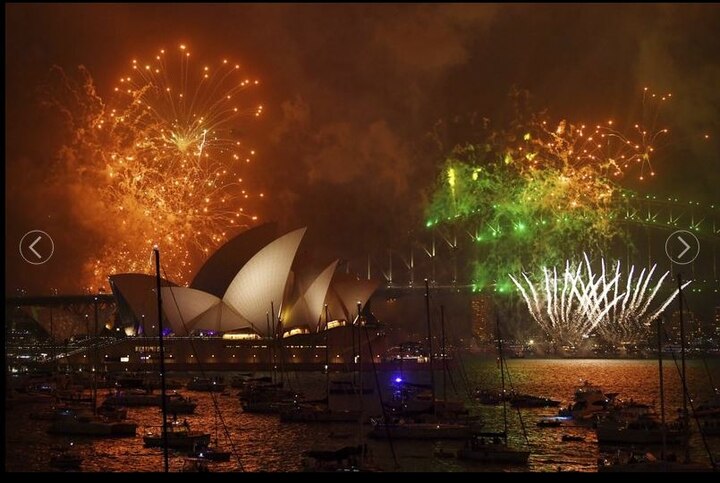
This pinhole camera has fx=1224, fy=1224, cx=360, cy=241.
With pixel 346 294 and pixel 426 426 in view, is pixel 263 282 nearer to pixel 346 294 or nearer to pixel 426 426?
pixel 346 294

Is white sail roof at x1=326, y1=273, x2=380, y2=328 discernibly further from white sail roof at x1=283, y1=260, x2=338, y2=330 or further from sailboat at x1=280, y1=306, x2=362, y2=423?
sailboat at x1=280, y1=306, x2=362, y2=423

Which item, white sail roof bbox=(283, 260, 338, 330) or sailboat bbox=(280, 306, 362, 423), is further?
white sail roof bbox=(283, 260, 338, 330)

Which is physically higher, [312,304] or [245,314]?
[312,304]

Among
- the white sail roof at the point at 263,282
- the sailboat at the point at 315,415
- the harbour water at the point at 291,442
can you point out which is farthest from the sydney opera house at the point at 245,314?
the sailboat at the point at 315,415

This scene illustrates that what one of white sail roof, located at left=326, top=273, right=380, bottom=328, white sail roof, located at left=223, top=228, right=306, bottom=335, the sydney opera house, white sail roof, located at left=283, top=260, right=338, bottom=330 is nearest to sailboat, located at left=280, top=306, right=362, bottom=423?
the sydney opera house

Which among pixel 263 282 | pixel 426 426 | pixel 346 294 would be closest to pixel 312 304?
pixel 263 282
